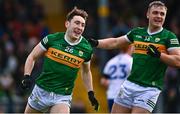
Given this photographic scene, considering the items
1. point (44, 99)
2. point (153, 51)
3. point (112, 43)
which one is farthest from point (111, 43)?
point (44, 99)

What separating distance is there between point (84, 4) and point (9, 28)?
2.69 meters

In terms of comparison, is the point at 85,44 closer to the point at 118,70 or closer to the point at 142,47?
the point at 142,47

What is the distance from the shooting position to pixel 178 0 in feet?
64.7

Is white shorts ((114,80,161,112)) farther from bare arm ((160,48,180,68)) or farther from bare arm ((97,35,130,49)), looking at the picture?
bare arm ((97,35,130,49))

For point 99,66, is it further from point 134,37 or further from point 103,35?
point 134,37

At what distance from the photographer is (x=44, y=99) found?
409 inches

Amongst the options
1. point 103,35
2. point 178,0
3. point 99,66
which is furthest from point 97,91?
point 178,0

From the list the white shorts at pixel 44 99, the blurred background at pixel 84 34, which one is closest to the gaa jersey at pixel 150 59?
the white shorts at pixel 44 99

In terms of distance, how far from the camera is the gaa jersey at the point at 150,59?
10.6 m

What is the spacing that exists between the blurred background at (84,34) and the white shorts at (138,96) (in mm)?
5262

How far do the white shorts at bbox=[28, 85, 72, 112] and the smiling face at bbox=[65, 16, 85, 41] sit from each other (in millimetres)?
837

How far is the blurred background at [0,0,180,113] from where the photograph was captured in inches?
677

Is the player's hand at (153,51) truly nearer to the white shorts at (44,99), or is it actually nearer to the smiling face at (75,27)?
the smiling face at (75,27)

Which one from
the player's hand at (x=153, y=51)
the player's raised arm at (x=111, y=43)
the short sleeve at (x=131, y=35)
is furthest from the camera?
the player's raised arm at (x=111, y=43)
